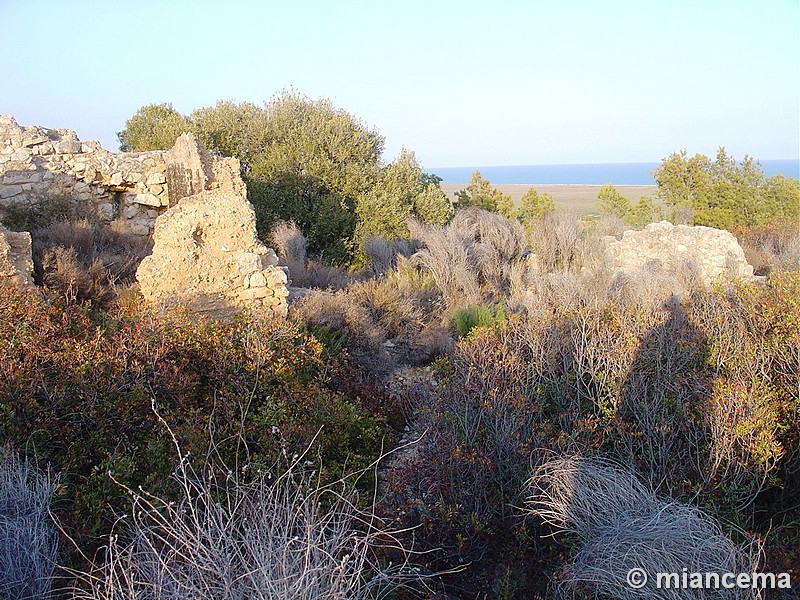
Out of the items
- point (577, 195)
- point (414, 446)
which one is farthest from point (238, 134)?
point (577, 195)

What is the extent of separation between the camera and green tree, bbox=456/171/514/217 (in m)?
16.8

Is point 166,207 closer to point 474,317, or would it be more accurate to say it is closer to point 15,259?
point 15,259

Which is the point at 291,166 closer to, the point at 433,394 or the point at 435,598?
the point at 433,394

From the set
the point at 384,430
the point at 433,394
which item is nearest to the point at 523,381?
the point at 433,394

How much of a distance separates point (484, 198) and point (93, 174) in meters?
10.6

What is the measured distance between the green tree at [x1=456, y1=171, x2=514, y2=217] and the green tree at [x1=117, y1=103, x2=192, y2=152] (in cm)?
782

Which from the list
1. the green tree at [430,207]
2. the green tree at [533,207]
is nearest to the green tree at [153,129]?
the green tree at [430,207]

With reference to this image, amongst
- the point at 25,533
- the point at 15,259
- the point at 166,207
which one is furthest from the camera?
the point at 166,207

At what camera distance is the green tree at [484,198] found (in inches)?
660

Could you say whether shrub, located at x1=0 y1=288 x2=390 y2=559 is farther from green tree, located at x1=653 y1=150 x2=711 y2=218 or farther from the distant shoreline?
the distant shoreline

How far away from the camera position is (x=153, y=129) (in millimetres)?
15039

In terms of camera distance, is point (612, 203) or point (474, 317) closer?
point (474, 317)

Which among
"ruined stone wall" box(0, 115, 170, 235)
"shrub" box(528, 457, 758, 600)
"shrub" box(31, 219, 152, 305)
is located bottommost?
"shrub" box(528, 457, 758, 600)

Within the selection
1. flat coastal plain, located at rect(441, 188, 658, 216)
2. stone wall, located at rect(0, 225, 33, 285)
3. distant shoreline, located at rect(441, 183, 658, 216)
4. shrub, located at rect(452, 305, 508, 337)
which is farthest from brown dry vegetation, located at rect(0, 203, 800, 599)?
flat coastal plain, located at rect(441, 188, 658, 216)
